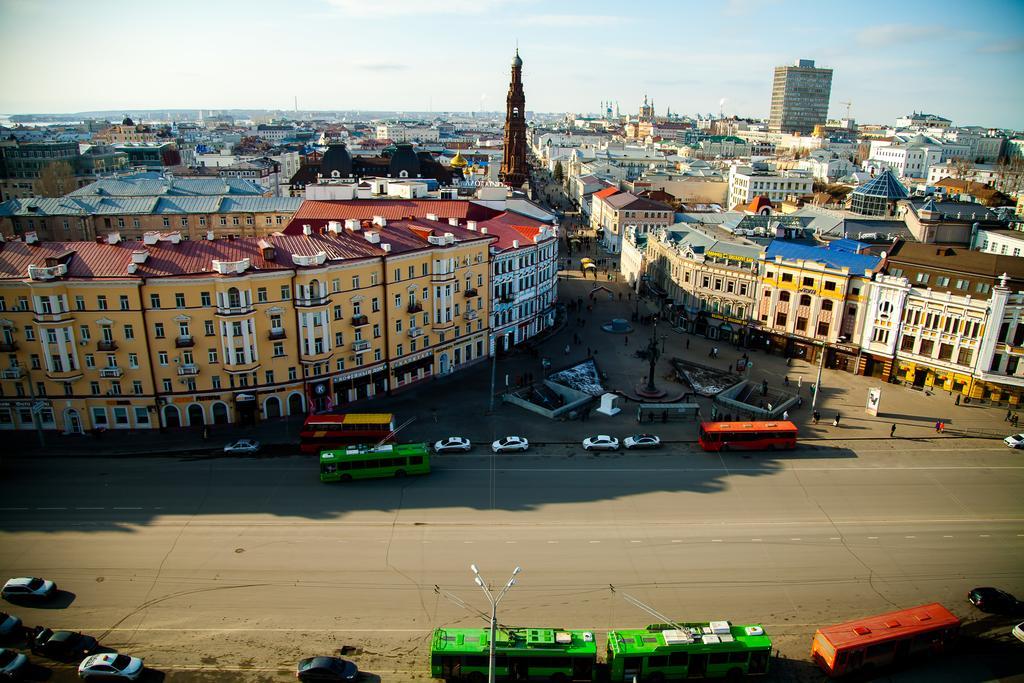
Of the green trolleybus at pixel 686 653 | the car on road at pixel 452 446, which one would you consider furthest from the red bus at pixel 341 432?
the green trolleybus at pixel 686 653

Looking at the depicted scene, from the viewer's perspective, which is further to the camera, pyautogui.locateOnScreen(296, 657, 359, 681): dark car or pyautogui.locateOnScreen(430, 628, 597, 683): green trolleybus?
pyautogui.locateOnScreen(296, 657, 359, 681): dark car

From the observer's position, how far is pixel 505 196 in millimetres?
106875

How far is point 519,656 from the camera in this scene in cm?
3109

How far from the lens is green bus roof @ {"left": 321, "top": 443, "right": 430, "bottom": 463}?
48.7 metres

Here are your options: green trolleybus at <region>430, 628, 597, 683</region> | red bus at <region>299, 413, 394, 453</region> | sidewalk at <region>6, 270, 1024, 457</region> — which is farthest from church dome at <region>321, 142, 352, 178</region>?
green trolleybus at <region>430, 628, 597, 683</region>

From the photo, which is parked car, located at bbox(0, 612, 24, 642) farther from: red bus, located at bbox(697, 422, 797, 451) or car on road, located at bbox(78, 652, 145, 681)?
red bus, located at bbox(697, 422, 797, 451)

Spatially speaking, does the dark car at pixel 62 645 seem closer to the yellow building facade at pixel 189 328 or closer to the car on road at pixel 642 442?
the yellow building facade at pixel 189 328

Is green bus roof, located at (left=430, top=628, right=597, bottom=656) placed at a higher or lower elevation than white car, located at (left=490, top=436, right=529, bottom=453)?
higher

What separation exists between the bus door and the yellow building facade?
130ft

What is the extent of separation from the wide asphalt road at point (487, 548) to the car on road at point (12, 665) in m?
1.84

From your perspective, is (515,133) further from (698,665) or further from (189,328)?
(698,665)

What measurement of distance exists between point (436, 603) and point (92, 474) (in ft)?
97.4

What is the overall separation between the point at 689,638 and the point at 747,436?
88.4ft

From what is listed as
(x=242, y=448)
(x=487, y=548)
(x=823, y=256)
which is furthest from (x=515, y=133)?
(x=487, y=548)
